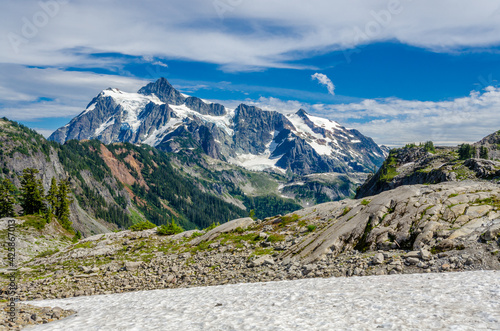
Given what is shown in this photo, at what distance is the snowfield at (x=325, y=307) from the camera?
12297 mm

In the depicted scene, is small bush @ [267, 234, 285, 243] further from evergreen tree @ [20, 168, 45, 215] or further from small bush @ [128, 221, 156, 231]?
evergreen tree @ [20, 168, 45, 215]

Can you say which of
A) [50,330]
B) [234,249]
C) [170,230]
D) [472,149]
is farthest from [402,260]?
[472,149]

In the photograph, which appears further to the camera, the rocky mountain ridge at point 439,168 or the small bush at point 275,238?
the rocky mountain ridge at point 439,168

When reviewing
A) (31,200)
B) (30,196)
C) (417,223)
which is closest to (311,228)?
(417,223)

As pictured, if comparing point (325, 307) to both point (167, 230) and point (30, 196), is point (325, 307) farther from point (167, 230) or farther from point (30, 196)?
point (30, 196)

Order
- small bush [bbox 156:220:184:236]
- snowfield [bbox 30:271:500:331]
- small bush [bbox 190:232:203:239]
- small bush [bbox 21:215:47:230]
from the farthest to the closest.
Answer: small bush [bbox 21:215:47:230] < small bush [bbox 156:220:184:236] < small bush [bbox 190:232:203:239] < snowfield [bbox 30:271:500:331]

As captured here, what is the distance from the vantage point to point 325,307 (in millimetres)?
14867

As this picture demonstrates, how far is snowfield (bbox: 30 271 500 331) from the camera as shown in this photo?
1230 cm

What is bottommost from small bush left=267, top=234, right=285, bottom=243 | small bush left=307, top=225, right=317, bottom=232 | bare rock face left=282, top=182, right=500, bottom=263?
small bush left=267, top=234, right=285, bottom=243

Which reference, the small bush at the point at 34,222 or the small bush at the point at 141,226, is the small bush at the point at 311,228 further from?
the small bush at the point at 34,222

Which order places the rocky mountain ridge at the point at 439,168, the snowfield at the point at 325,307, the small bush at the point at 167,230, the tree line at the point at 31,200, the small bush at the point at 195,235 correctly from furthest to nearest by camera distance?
the tree line at the point at 31,200 < the rocky mountain ridge at the point at 439,168 < the small bush at the point at 167,230 < the small bush at the point at 195,235 < the snowfield at the point at 325,307

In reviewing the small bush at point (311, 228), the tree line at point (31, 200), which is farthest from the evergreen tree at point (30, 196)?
the small bush at point (311, 228)

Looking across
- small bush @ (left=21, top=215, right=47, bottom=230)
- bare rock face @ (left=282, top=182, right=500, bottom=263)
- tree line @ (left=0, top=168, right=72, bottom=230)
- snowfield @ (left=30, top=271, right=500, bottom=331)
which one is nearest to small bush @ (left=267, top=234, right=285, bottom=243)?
bare rock face @ (left=282, top=182, right=500, bottom=263)

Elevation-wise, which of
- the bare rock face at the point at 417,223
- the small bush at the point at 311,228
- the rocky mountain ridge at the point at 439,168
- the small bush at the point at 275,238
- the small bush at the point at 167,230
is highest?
the rocky mountain ridge at the point at 439,168
